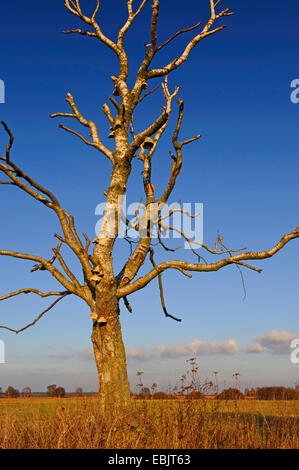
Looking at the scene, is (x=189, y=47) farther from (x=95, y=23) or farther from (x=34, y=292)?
(x=34, y=292)

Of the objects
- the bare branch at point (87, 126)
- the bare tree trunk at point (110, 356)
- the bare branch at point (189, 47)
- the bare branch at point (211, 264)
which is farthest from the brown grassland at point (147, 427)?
the bare branch at point (189, 47)

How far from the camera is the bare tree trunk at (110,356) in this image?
9.27 meters

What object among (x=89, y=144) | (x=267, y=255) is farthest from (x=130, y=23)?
(x=267, y=255)

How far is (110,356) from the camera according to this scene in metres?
9.48

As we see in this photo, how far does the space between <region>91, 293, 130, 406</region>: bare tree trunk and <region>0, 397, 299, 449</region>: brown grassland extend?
752 mm

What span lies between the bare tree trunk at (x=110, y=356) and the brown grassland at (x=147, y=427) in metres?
0.75

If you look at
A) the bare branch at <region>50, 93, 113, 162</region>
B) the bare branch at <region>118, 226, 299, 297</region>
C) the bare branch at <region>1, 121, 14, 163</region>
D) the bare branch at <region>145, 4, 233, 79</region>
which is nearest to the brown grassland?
the bare branch at <region>118, 226, 299, 297</region>

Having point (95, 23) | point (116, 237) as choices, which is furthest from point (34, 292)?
point (95, 23)

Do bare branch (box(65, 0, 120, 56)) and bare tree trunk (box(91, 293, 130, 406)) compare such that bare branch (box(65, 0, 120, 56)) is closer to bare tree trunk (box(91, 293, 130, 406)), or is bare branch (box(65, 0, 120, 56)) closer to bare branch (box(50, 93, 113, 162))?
bare branch (box(50, 93, 113, 162))

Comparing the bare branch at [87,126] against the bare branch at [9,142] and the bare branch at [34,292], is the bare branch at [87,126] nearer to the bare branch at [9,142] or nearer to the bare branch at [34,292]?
the bare branch at [9,142]

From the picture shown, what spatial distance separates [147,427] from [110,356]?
6.37 ft
